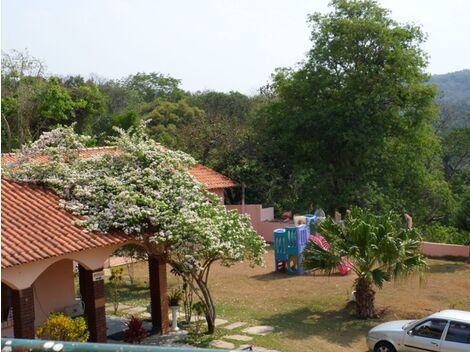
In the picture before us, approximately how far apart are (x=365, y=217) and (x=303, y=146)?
13.5 metres

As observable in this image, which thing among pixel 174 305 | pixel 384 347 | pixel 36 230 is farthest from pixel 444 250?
pixel 36 230

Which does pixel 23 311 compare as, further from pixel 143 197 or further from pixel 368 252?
pixel 368 252

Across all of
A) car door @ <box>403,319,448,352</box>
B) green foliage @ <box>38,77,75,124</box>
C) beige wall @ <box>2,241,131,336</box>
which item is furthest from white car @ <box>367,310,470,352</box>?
green foliage @ <box>38,77,75,124</box>

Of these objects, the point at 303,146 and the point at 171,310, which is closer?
the point at 171,310

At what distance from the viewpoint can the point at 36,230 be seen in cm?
1170

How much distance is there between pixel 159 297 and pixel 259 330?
2568 millimetres

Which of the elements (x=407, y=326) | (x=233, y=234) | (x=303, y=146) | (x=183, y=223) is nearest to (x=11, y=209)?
(x=183, y=223)

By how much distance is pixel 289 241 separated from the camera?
2112 centimetres

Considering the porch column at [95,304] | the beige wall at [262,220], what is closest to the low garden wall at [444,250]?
the beige wall at [262,220]

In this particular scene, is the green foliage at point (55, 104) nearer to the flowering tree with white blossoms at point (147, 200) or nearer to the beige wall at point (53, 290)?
the flowering tree with white blossoms at point (147, 200)

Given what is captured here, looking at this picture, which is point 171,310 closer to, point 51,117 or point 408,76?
point 408,76

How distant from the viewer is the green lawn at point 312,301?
14.2m

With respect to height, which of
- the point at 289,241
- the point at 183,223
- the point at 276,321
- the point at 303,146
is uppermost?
the point at 303,146

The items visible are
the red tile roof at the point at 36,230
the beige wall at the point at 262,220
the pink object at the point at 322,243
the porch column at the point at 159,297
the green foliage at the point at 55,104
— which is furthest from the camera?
the green foliage at the point at 55,104
